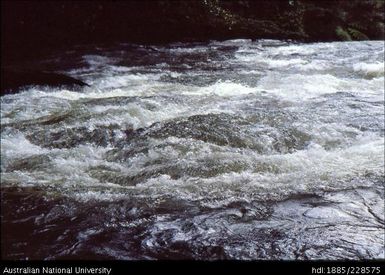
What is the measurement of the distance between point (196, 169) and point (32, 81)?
5202mm

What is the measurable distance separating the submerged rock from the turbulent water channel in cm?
31

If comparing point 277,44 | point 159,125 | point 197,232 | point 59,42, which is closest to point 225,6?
point 277,44

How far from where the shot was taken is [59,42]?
12.8 m

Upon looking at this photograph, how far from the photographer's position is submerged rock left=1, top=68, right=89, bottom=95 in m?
8.03

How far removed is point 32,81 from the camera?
8219 millimetres

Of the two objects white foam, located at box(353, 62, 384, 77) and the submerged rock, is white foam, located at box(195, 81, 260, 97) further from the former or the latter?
white foam, located at box(353, 62, 384, 77)

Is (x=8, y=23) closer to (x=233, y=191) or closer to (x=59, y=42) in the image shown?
(x=59, y=42)

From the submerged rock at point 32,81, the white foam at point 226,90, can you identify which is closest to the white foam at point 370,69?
the white foam at point 226,90

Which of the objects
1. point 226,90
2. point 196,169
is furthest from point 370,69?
point 196,169

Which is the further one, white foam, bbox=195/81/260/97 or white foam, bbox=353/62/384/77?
white foam, bbox=353/62/384/77

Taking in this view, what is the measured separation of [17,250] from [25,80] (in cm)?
593

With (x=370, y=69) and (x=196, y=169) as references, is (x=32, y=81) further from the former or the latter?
(x=370, y=69)

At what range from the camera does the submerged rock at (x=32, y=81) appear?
803 cm

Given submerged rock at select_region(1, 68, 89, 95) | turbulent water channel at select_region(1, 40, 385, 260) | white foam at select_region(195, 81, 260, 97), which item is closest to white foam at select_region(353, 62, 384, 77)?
turbulent water channel at select_region(1, 40, 385, 260)
